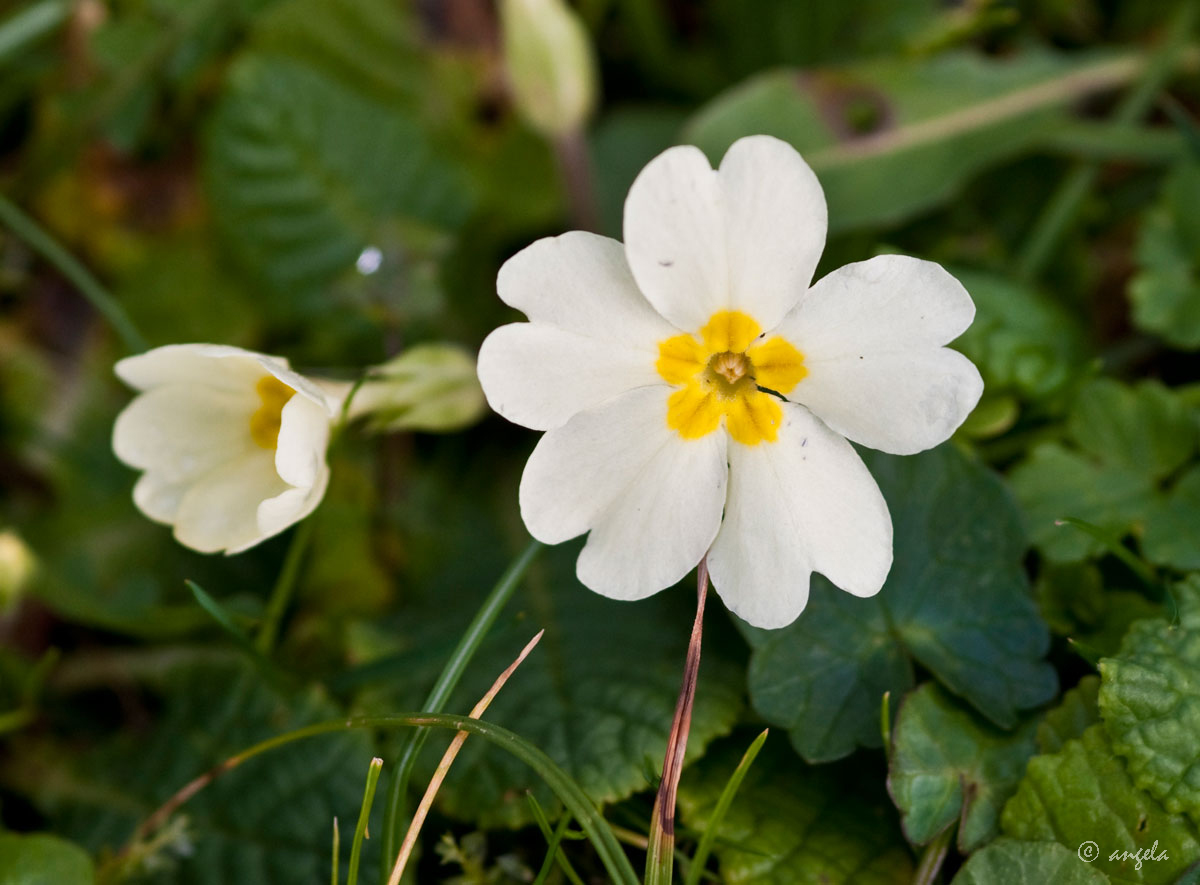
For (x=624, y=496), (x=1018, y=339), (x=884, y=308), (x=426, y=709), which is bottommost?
(x=1018, y=339)

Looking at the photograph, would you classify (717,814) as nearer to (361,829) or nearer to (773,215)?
(361,829)

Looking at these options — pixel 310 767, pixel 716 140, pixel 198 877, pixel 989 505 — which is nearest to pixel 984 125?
pixel 716 140

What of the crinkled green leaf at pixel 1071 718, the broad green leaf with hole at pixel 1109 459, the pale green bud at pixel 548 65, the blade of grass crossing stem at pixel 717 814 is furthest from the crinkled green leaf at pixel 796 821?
the pale green bud at pixel 548 65

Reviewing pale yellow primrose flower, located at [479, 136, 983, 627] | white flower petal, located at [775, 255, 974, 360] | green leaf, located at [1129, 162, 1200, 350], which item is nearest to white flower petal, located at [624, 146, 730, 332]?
pale yellow primrose flower, located at [479, 136, 983, 627]

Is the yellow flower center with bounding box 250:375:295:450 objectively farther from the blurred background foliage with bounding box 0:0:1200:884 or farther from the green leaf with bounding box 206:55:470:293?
the green leaf with bounding box 206:55:470:293

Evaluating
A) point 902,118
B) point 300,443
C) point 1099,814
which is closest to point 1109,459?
point 1099,814

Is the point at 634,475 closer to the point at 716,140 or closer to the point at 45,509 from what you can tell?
the point at 716,140
